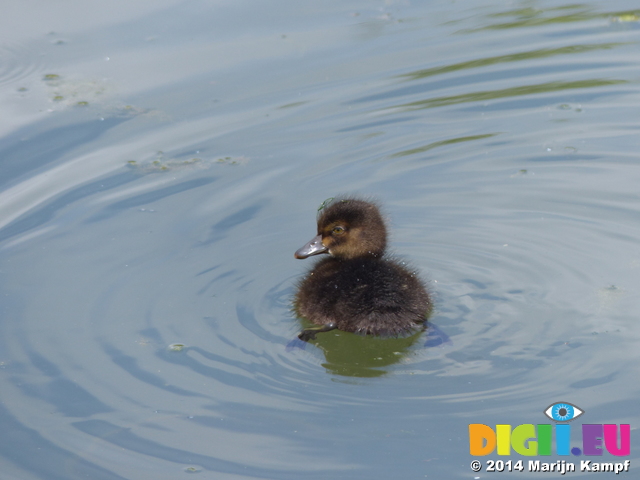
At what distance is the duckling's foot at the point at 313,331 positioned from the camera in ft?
15.5

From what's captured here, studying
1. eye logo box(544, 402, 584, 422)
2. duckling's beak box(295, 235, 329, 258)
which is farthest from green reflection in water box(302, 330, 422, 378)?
eye logo box(544, 402, 584, 422)

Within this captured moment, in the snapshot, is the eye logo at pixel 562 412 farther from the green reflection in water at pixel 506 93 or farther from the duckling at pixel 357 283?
the green reflection in water at pixel 506 93

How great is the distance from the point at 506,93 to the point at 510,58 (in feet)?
2.92

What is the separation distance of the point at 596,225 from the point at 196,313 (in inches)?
109

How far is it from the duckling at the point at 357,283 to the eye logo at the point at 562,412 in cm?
104

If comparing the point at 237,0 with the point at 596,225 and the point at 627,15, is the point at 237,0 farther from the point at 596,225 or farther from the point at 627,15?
the point at 596,225

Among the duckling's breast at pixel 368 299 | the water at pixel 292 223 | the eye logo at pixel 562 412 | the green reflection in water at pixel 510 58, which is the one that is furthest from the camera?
the green reflection in water at pixel 510 58

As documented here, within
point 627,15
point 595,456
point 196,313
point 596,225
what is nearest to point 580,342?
point 595,456

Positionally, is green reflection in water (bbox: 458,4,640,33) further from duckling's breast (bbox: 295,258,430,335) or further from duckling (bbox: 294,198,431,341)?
duckling's breast (bbox: 295,258,430,335)

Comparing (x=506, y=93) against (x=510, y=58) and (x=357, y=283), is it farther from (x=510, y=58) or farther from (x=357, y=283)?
(x=357, y=283)

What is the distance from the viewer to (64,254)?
5.87m

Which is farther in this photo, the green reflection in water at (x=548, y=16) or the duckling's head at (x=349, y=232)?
the green reflection in water at (x=548, y=16)

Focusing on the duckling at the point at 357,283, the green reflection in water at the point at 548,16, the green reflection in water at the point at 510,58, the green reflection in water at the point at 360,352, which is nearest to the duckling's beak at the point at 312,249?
the duckling at the point at 357,283

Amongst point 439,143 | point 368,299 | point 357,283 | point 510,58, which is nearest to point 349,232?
point 357,283
